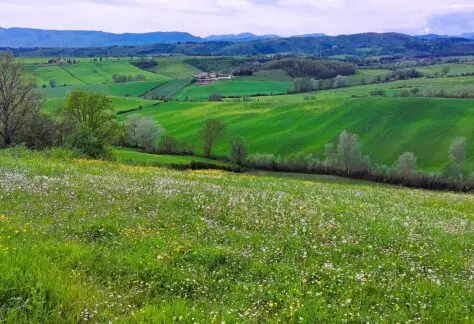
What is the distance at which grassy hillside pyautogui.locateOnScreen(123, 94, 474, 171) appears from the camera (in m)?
107

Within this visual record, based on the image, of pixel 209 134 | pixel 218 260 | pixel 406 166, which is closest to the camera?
pixel 218 260

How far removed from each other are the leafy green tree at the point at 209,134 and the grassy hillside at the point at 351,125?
372 centimetres

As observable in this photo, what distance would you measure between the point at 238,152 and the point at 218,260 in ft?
293

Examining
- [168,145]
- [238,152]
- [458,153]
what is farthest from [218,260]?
[168,145]

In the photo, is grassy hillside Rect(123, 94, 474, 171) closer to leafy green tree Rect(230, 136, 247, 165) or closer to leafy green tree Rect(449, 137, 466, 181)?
leafy green tree Rect(449, 137, 466, 181)

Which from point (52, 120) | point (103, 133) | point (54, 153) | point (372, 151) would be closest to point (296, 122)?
point (372, 151)

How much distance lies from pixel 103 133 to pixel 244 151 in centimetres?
4041

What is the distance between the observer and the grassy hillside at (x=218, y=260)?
257 inches

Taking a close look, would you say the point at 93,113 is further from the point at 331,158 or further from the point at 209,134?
the point at 331,158

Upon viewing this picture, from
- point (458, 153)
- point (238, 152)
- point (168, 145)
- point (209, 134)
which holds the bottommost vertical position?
point (238, 152)

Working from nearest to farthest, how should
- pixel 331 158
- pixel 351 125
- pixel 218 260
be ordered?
pixel 218 260 < pixel 331 158 < pixel 351 125

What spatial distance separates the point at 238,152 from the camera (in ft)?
322

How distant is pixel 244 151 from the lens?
324 feet

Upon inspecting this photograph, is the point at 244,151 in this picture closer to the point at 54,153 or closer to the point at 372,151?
the point at 372,151
